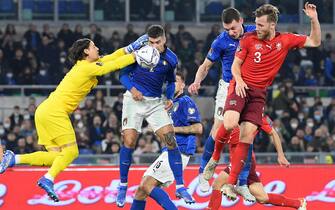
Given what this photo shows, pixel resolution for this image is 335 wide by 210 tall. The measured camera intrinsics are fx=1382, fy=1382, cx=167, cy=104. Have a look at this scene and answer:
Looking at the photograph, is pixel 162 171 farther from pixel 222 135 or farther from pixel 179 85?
pixel 222 135

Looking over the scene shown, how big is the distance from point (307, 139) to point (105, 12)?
21.3ft

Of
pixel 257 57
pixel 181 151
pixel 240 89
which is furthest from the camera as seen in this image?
pixel 181 151

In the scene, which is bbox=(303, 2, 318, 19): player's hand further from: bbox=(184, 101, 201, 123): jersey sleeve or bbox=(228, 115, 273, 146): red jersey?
bbox=(184, 101, 201, 123): jersey sleeve

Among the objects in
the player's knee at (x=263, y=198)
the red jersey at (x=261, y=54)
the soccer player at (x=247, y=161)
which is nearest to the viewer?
the red jersey at (x=261, y=54)

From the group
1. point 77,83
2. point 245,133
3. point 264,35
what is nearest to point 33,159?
point 77,83

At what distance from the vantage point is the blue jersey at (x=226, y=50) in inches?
781

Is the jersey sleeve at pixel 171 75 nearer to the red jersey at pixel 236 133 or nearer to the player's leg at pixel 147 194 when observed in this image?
the red jersey at pixel 236 133

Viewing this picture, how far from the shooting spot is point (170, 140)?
1941 cm

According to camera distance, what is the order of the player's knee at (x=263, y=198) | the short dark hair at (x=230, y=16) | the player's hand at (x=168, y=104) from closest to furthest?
the short dark hair at (x=230, y=16), the player's knee at (x=263, y=198), the player's hand at (x=168, y=104)

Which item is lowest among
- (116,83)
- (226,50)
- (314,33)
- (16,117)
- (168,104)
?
(16,117)

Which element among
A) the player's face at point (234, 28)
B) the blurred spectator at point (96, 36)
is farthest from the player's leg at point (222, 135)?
the blurred spectator at point (96, 36)

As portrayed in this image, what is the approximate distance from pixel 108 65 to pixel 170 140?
1.47m

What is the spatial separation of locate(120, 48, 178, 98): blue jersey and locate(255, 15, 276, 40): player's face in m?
1.66

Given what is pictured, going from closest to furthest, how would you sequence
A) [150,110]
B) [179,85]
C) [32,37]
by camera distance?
1. [150,110]
2. [179,85]
3. [32,37]
